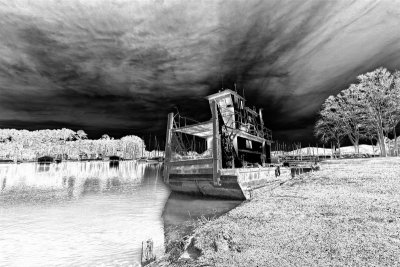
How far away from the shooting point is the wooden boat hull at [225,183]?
571 inches

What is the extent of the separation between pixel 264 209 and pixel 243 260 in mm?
4653

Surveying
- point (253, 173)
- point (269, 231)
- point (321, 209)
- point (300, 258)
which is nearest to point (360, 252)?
point (300, 258)

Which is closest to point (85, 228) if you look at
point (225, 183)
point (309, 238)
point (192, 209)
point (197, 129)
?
point (192, 209)

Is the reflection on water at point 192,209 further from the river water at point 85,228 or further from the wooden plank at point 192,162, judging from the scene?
the wooden plank at point 192,162

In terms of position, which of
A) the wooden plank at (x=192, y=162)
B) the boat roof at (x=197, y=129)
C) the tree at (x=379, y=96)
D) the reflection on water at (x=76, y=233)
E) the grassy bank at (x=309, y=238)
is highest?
the tree at (x=379, y=96)

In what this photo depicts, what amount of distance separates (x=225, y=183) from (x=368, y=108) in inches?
1282

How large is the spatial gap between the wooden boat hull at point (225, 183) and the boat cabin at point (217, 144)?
0.53m

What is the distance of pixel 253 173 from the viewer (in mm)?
16906

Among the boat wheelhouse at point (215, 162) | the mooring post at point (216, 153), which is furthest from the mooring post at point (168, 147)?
the mooring post at point (216, 153)

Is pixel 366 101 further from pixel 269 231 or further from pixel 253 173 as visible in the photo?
pixel 269 231

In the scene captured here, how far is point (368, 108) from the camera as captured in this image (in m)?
33.6

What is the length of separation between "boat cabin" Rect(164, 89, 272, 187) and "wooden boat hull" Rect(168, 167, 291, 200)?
0.53 meters

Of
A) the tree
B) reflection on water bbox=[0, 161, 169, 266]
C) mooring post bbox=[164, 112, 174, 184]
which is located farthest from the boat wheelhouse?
the tree

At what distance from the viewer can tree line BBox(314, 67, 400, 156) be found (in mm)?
31812
